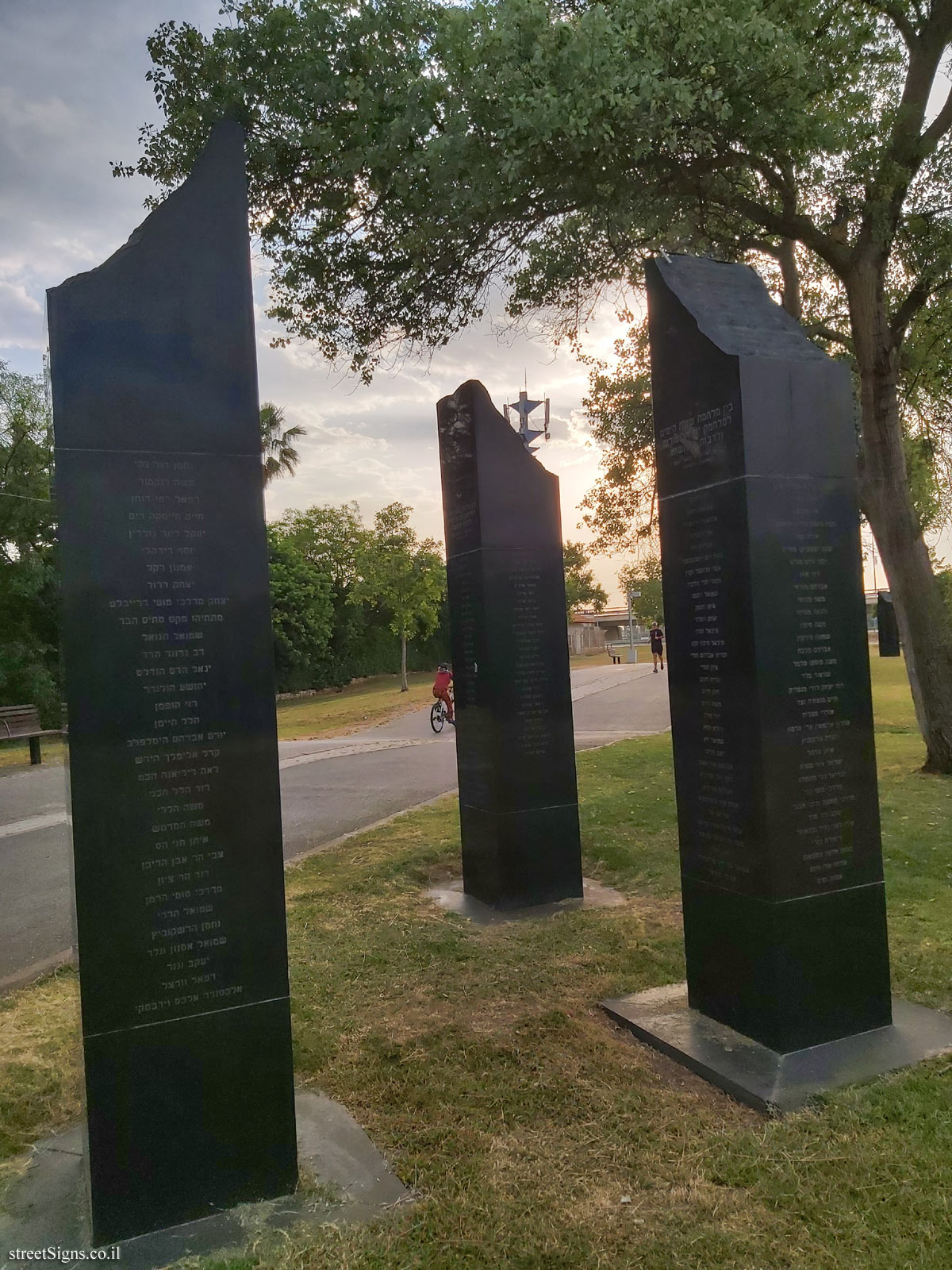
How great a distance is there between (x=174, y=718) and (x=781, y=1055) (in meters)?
2.98

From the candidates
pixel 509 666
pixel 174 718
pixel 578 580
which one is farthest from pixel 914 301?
pixel 578 580

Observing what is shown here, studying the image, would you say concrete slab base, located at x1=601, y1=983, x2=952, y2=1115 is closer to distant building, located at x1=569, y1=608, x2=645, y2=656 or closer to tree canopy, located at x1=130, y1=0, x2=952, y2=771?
tree canopy, located at x1=130, y1=0, x2=952, y2=771

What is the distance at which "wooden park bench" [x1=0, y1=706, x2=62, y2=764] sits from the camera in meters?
15.2

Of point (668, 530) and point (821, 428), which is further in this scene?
point (668, 530)

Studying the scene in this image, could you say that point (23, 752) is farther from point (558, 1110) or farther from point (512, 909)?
point (558, 1110)

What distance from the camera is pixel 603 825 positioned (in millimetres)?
9055

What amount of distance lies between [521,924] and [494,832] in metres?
0.77

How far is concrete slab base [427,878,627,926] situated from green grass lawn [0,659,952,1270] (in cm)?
18

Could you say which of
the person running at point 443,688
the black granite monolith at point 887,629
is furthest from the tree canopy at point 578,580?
the person running at point 443,688

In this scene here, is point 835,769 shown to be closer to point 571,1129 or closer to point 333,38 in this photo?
point 571,1129

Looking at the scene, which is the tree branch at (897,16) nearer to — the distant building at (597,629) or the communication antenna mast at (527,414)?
the communication antenna mast at (527,414)

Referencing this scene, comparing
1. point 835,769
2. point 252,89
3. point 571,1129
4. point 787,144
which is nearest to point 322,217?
point 252,89

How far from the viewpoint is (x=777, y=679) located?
406 cm

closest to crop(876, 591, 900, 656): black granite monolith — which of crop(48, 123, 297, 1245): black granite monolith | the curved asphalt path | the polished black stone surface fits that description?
the curved asphalt path
